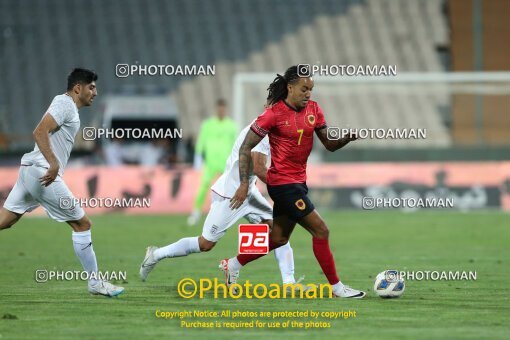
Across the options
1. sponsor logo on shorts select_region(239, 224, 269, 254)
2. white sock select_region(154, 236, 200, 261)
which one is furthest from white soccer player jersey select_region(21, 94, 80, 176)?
sponsor logo on shorts select_region(239, 224, 269, 254)

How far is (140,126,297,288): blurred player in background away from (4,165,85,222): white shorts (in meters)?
1.20

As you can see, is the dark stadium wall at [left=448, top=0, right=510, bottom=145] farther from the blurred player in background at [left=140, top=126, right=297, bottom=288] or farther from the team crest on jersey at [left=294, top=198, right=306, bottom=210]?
the team crest on jersey at [left=294, top=198, right=306, bottom=210]

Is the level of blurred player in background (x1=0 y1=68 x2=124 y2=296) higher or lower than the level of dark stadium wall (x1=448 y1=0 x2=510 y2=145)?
lower

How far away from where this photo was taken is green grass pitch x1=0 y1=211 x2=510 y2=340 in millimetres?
8312

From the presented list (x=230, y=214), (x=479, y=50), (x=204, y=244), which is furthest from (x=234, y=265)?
(x=479, y=50)

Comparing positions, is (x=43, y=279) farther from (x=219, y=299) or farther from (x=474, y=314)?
(x=474, y=314)

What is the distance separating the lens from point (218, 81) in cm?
3544

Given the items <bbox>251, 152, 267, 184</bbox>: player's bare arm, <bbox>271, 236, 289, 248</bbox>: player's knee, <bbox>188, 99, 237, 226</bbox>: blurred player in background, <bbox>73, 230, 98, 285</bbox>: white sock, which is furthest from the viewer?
<bbox>188, 99, 237, 226</bbox>: blurred player in background

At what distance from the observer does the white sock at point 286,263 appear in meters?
11.2

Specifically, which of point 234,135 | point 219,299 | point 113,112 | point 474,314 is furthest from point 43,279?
point 113,112

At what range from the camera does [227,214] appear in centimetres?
1105

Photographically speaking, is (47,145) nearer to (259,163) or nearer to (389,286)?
(259,163)

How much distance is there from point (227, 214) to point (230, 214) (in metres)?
0.03

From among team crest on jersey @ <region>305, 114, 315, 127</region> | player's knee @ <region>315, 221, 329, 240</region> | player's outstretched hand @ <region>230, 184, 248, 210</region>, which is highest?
team crest on jersey @ <region>305, 114, 315, 127</region>
